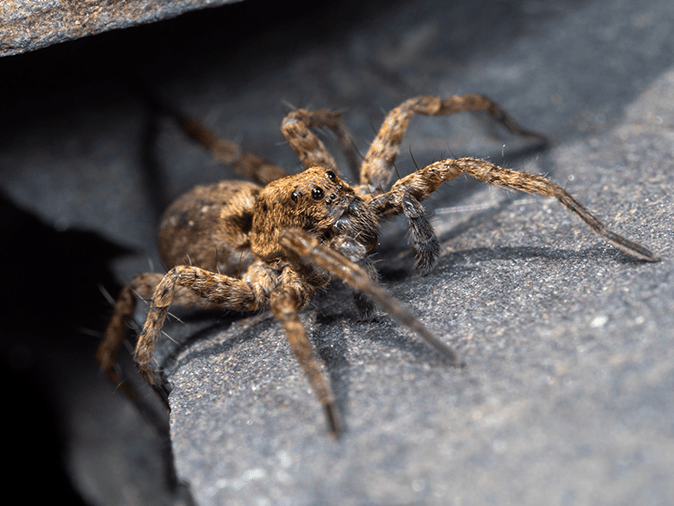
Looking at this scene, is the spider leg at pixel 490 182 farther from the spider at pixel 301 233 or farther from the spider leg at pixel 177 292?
the spider leg at pixel 177 292

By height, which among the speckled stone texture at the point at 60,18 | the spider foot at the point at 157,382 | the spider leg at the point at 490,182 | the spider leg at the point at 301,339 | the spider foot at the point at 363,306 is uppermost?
the speckled stone texture at the point at 60,18

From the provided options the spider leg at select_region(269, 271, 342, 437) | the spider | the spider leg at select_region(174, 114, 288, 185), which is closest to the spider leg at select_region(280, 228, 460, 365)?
the spider

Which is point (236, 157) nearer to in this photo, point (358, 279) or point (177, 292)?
point (177, 292)

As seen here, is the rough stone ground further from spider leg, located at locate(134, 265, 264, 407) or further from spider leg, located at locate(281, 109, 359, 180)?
spider leg, located at locate(281, 109, 359, 180)

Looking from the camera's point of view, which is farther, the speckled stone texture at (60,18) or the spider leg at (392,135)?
the spider leg at (392,135)

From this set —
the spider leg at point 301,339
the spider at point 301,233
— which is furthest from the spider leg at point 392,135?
the spider leg at point 301,339

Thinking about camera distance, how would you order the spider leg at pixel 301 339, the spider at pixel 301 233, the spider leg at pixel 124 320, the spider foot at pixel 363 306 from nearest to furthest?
the spider leg at pixel 301 339, the spider at pixel 301 233, the spider foot at pixel 363 306, the spider leg at pixel 124 320

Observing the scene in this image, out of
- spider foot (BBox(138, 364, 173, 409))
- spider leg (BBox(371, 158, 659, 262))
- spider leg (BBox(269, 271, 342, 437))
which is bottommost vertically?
spider foot (BBox(138, 364, 173, 409))
